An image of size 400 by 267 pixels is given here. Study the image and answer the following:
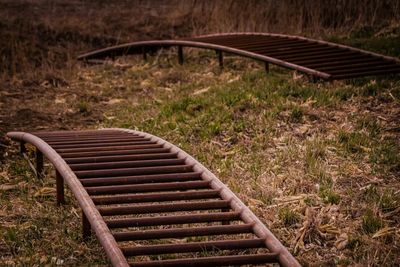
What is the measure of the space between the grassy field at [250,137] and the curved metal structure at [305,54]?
20 centimetres

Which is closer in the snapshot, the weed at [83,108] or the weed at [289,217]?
the weed at [289,217]

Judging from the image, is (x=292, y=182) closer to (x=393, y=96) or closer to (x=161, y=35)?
(x=393, y=96)

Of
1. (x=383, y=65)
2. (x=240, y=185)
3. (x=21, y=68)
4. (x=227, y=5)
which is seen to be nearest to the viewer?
(x=240, y=185)

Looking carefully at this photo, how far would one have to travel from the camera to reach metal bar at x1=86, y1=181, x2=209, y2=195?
462cm

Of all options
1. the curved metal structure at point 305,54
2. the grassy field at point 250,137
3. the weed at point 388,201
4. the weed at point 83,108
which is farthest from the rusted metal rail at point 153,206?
the curved metal structure at point 305,54

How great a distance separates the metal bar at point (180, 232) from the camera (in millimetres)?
3898

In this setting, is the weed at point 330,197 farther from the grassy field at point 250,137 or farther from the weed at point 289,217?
the weed at point 289,217

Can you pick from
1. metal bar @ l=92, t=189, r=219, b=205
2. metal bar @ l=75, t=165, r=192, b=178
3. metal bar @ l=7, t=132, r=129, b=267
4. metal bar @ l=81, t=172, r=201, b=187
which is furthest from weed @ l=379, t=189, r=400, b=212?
metal bar @ l=7, t=132, r=129, b=267

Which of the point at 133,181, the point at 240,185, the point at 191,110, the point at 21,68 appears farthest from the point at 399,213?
the point at 21,68

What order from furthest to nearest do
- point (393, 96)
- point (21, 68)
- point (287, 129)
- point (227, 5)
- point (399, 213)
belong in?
point (227, 5) < point (21, 68) < point (393, 96) < point (287, 129) < point (399, 213)

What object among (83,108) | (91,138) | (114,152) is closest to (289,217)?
(114,152)

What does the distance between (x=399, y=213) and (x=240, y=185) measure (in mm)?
1394

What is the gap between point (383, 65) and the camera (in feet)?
27.5

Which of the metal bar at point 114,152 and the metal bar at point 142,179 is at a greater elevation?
the metal bar at point 142,179
